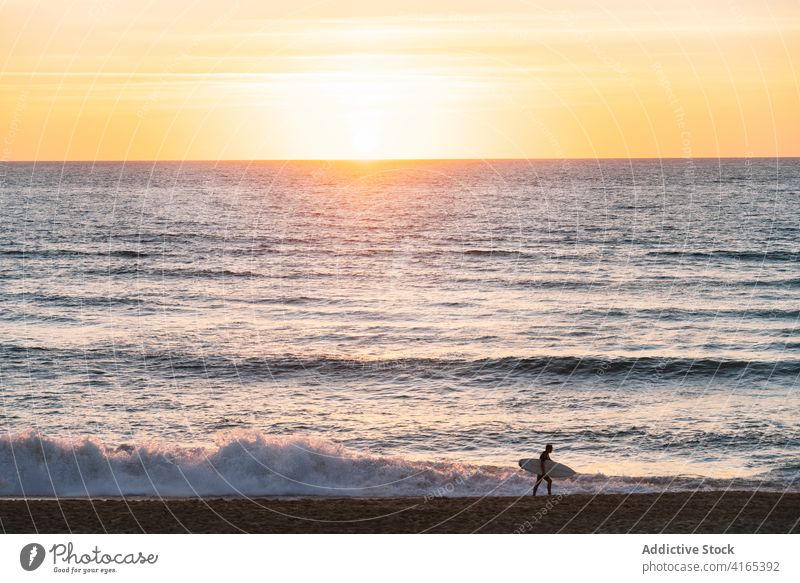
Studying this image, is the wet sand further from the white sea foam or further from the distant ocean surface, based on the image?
the distant ocean surface

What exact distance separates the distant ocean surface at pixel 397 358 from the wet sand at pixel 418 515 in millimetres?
2637

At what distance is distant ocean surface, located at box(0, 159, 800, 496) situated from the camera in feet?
89.2

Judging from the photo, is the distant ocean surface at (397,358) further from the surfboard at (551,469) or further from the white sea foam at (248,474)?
the surfboard at (551,469)

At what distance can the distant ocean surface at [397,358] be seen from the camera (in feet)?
89.2

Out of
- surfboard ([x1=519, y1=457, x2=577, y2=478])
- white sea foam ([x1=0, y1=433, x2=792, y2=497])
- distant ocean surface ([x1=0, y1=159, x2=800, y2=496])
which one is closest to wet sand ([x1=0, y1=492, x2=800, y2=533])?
surfboard ([x1=519, y1=457, x2=577, y2=478])

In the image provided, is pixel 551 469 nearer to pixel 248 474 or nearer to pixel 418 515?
pixel 418 515

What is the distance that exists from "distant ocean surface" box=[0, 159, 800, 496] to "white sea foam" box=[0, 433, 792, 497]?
79 millimetres

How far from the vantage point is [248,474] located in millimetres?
26297

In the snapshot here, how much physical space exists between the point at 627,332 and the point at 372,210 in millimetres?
78379

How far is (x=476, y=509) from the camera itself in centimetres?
2181

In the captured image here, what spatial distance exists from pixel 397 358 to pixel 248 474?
1796 cm
